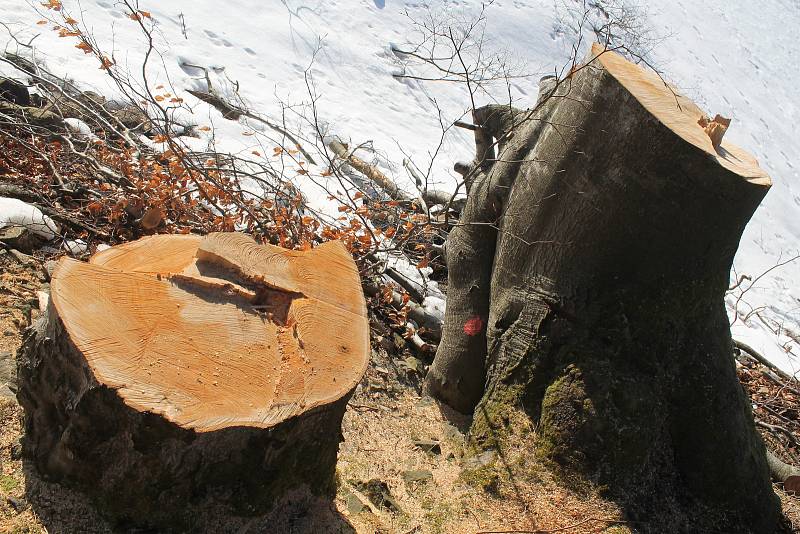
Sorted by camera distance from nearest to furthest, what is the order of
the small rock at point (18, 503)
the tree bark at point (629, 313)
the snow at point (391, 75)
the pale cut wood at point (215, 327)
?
the pale cut wood at point (215, 327)
the small rock at point (18, 503)
the tree bark at point (629, 313)
the snow at point (391, 75)

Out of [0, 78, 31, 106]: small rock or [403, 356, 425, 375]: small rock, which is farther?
[0, 78, 31, 106]: small rock

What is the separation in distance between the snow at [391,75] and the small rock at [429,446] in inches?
57.6

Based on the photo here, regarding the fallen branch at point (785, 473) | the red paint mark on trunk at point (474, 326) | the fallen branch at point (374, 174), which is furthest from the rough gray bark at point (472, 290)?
the fallen branch at point (374, 174)

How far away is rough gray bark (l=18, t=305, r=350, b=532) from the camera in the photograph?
1877mm

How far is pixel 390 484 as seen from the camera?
2.75 meters

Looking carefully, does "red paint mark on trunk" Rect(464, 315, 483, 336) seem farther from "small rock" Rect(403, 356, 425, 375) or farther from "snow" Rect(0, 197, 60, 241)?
"snow" Rect(0, 197, 60, 241)

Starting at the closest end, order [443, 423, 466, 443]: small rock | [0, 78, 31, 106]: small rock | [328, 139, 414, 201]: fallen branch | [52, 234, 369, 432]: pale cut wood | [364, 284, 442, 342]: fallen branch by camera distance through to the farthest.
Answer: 1. [52, 234, 369, 432]: pale cut wood
2. [443, 423, 466, 443]: small rock
3. [364, 284, 442, 342]: fallen branch
4. [0, 78, 31, 106]: small rock
5. [328, 139, 414, 201]: fallen branch

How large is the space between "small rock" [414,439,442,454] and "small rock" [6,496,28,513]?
158cm

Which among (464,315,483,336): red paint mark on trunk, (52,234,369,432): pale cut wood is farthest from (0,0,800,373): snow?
(52,234,369,432): pale cut wood

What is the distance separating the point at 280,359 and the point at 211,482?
1.41 ft

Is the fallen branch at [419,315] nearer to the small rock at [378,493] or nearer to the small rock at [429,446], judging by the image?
the small rock at [429,446]

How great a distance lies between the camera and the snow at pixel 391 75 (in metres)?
5.64

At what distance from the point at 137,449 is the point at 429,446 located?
1.47 metres

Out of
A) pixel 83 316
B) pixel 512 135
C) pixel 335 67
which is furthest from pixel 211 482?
pixel 335 67
